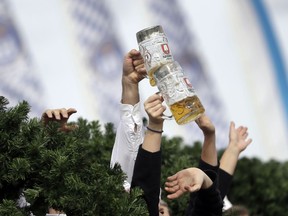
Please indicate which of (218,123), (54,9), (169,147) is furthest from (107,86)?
(169,147)

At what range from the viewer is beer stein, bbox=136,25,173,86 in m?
2.87

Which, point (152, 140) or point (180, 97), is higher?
point (180, 97)

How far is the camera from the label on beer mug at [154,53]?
287cm

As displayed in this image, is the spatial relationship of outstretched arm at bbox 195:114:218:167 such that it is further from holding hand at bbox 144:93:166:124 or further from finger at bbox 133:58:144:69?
holding hand at bbox 144:93:166:124

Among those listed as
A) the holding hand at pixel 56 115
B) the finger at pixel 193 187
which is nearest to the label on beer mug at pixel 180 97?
the finger at pixel 193 187

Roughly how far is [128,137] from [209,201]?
0.43m

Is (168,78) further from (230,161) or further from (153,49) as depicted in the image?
(230,161)

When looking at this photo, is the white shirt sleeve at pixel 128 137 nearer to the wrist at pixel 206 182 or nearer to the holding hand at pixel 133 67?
the holding hand at pixel 133 67

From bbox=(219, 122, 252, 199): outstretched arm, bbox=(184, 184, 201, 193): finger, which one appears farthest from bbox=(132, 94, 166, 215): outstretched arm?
bbox=(219, 122, 252, 199): outstretched arm

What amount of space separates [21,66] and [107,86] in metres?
1.54

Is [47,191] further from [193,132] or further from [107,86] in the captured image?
[193,132]

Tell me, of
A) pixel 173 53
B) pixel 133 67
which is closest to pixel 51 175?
pixel 133 67

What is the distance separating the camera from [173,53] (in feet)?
37.7

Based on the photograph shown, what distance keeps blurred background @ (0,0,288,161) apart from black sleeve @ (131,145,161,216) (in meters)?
4.60
